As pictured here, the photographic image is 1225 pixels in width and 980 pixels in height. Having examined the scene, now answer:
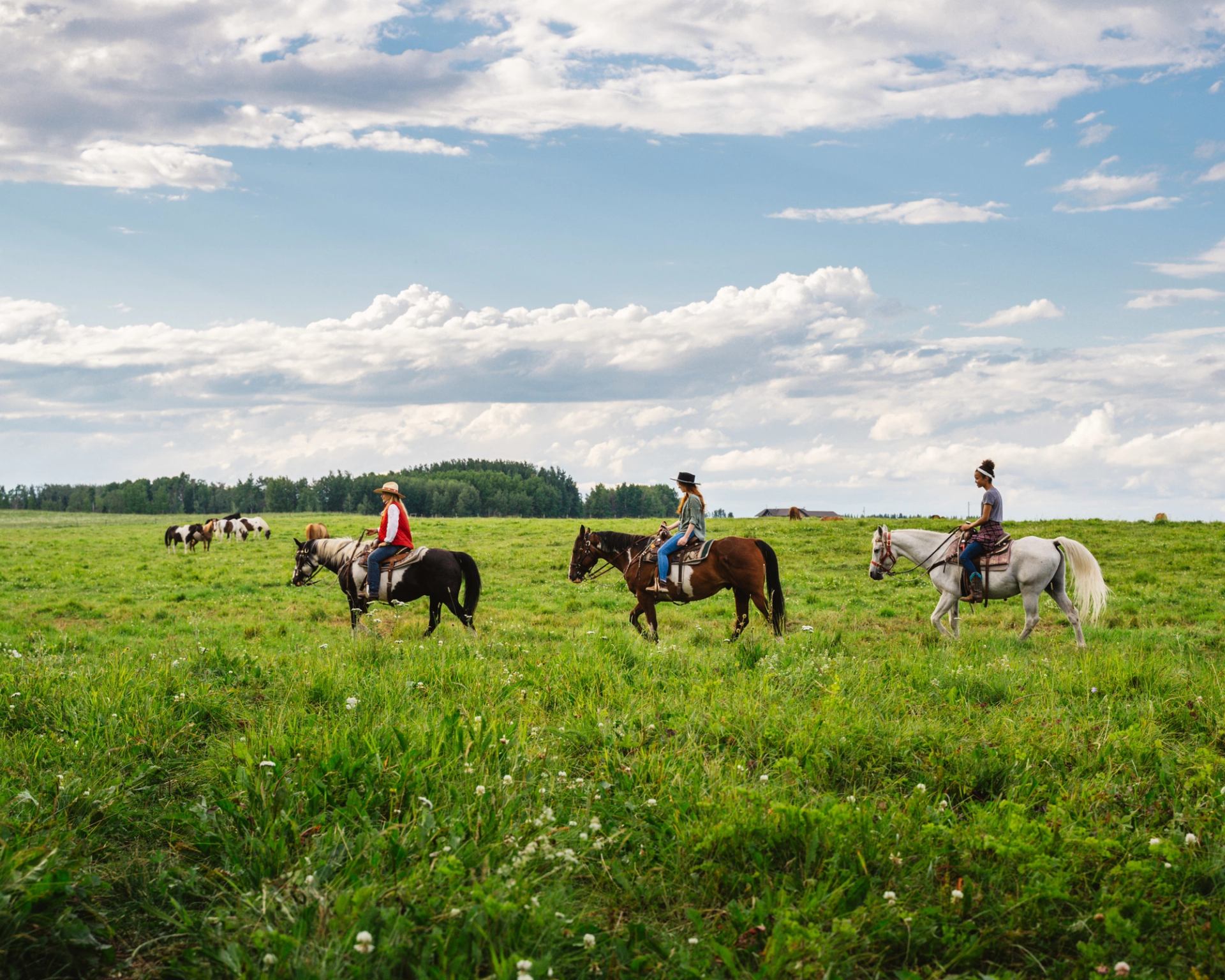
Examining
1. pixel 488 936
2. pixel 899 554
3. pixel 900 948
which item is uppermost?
pixel 899 554

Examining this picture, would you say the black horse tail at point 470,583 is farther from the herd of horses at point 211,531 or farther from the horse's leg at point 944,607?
the herd of horses at point 211,531

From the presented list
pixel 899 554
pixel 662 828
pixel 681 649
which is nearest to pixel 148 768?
pixel 662 828

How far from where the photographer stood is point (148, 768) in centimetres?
607

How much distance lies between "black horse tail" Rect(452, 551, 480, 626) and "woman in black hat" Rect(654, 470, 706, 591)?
3.26 metres

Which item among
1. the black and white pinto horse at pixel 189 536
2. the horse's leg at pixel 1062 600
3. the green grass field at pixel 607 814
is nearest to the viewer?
the green grass field at pixel 607 814

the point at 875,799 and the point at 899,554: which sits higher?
the point at 899,554

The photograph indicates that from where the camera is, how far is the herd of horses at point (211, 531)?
41.3 metres

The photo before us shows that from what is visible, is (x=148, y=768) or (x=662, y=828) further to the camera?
(x=148, y=768)

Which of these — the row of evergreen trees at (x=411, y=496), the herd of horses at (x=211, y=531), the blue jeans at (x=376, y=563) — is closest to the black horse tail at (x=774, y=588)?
the blue jeans at (x=376, y=563)

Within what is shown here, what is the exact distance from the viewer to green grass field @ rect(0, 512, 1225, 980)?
3973 millimetres

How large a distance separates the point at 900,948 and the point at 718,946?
1039 mm

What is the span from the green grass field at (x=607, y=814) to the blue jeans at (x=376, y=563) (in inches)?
175

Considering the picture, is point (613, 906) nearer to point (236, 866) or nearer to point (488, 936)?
point (488, 936)

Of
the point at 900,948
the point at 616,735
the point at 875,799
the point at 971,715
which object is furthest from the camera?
the point at 971,715
